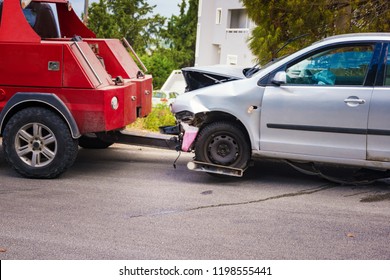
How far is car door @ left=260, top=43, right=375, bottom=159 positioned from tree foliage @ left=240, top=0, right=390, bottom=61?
11.2ft

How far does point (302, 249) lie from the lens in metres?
5.46

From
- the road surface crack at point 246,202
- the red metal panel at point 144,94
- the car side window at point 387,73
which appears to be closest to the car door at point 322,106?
the car side window at point 387,73

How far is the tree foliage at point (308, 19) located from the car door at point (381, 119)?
3691mm

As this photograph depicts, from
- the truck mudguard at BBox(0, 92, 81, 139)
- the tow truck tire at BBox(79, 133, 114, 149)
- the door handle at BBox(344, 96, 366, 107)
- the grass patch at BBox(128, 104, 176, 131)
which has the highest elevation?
the door handle at BBox(344, 96, 366, 107)

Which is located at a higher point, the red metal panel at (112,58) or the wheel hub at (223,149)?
the red metal panel at (112,58)

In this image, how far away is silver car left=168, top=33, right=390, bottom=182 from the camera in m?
7.04

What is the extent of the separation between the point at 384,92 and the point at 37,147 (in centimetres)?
382

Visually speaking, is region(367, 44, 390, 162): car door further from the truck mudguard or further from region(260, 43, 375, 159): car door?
the truck mudguard

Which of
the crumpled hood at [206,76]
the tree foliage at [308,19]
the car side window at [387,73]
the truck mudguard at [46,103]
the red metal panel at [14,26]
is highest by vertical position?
the tree foliage at [308,19]

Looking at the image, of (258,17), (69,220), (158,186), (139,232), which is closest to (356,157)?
(158,186)

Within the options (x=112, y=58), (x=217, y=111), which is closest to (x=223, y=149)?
(x=217, y=111)

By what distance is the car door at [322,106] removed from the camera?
7.05m

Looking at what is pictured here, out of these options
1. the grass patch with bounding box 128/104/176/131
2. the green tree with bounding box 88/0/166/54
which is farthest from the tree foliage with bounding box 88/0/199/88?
the grass patch with bounding box 128/104/176/131

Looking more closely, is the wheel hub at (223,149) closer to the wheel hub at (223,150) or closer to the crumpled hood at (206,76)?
the wheel hub at (223,150)
